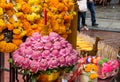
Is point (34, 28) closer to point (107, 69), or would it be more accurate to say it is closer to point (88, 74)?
point (88, 74)

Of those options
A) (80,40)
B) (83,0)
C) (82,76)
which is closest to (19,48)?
(82,76)

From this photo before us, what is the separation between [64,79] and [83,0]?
6302mm

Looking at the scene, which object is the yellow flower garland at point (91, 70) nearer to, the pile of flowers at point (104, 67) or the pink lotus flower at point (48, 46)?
the pile of flowers at point (104, 67)

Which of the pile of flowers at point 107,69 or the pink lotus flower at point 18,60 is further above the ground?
the pink lotus flower at point 18,60

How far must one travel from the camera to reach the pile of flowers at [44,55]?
260cm

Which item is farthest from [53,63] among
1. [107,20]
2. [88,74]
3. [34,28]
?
[107,20]

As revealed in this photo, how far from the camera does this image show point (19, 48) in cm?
276

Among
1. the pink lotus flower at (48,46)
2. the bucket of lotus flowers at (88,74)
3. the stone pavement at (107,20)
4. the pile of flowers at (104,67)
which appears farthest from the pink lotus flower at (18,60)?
the stone pavement at (107,20)

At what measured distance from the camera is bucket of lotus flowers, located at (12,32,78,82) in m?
2.60

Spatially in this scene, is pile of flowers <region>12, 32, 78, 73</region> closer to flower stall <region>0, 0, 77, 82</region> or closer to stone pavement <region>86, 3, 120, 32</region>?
flower stall <region>0, 0, 77, 82</region>

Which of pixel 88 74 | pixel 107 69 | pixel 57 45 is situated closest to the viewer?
pixel 57 45

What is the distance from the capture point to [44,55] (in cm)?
262

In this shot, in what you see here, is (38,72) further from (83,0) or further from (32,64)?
(83,0)

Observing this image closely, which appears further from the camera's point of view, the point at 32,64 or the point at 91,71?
the point at 91,71
